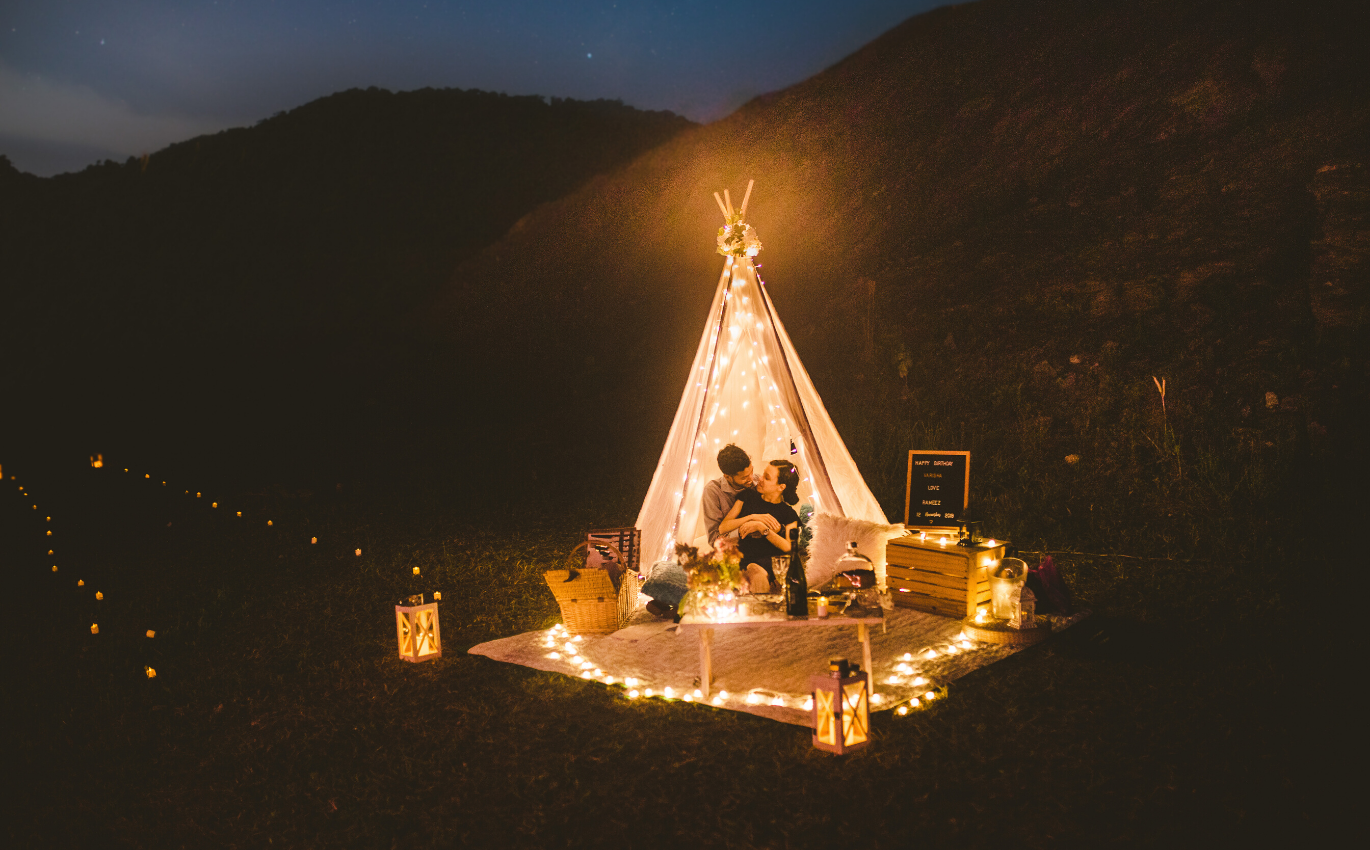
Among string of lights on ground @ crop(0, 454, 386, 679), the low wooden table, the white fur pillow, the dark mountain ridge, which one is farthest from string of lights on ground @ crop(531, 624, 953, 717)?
the dark mountain ridge

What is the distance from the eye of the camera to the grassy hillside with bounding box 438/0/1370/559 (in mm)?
7777

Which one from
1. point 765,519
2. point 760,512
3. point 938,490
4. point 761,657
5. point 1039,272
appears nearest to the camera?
point 761,657

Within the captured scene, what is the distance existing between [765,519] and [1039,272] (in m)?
7.75

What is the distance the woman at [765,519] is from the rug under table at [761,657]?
1.51ft

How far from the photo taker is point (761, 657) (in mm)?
4203

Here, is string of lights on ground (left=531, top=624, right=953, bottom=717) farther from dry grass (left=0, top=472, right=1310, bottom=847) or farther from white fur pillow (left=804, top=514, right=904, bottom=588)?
white fur pillow (left=804, top=514, right=904, bottom=588)

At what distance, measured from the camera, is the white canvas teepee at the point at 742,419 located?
223 inches

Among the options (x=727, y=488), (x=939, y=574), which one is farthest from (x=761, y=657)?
(x=939, y=574)

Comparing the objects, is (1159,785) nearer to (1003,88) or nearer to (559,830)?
(559,830)

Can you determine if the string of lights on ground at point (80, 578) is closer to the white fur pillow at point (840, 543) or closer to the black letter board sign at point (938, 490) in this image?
the white fur pillow at point (840, 543)

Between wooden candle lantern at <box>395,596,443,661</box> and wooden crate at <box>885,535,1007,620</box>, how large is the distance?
2.83m

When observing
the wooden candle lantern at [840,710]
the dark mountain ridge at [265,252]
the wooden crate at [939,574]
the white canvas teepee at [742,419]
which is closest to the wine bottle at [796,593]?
the wooden candle lantern at [840,710]

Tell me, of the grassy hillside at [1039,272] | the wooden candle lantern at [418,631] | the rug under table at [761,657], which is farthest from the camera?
the grassy hillside at [1039,272]

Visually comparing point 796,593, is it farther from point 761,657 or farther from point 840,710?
point 761,657
